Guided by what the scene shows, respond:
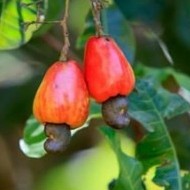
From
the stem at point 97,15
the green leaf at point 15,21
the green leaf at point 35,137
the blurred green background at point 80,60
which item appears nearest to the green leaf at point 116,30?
the blurred green background at point 80,60

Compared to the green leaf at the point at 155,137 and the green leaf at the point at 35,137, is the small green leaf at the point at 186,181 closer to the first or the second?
the green leaf at the point at 155,137

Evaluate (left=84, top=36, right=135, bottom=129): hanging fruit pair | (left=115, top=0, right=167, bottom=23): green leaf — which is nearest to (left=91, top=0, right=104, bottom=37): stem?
(left=84, top=36, right=135, bottom=129): hanging fruit pair

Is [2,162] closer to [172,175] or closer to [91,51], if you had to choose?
[172,175]

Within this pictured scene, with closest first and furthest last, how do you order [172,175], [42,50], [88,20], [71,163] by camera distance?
[172,175] → [88,20] → [42,50] → [71,163]

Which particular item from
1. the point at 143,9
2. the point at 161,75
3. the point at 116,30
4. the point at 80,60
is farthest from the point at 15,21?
the point at 143,9

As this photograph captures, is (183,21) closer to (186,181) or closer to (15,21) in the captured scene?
(186,181)

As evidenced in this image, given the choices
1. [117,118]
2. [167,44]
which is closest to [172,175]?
[117,118]
